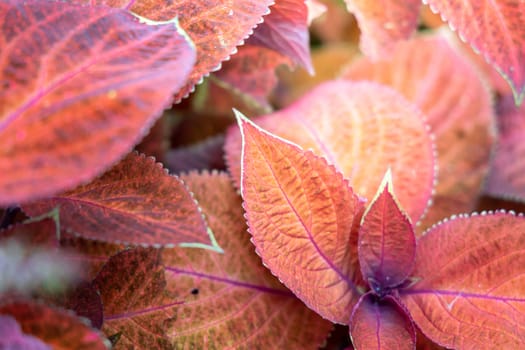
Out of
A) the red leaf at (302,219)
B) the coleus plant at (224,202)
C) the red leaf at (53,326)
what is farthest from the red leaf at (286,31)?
the red leaf at (53,326)

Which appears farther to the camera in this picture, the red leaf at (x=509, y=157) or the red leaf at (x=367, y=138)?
the red leaf at (x=509, y=157)

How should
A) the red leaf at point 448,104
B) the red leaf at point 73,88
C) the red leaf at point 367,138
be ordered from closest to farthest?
the red leaf at point 73,88 → the red leaf at point 367,138 → the red leaf at point 448,104

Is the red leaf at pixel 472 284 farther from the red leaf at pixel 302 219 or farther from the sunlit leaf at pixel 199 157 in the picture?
the sunlit leaf at pixel 199 157

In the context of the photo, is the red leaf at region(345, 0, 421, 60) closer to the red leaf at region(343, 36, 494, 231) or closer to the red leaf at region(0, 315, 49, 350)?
the red leaf at region(343, 36, 494, 231)

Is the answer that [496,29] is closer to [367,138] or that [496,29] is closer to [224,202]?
[367,138]

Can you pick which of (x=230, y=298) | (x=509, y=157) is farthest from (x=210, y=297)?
(x=509, y=157)

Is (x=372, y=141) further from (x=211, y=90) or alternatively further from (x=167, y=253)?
(x=211, y=90)

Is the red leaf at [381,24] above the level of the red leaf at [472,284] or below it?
above

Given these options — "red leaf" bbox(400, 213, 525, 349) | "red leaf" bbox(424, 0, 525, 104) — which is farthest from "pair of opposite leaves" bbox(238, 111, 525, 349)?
"red leaf" bbox(424, 0, 525, 104)
